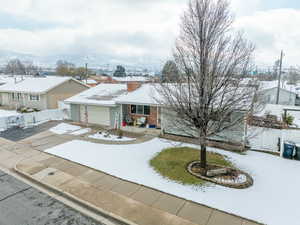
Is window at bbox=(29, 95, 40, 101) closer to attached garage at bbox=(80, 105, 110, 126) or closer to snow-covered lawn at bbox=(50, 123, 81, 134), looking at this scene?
snow-covered lawn at bbox=(50, 123, 81, 134)

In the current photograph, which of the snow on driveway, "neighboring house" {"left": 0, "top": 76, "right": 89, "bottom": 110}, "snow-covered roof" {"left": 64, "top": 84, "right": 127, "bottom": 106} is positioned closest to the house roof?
"neighboring house" {"left": 0, "top": 76, "right": 89, "bottom": 110}

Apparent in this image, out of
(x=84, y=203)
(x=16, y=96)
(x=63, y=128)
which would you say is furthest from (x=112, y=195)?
(x=16, y=96)

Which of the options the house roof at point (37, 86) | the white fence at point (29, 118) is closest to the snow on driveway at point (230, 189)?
the white fence at point (29, 118)

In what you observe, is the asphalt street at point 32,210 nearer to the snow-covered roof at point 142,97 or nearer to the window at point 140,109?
the snow-covered roof at point 142,97

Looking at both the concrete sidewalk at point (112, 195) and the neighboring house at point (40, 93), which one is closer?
the concrete sidewalk at point (112, 195)

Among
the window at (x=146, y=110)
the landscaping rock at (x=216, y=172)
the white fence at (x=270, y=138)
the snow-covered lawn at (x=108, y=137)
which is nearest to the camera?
the landscaping rock at (x=216, y=172)

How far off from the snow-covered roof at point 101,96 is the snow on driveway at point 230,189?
198 inches

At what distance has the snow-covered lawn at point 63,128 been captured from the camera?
15.2 meters

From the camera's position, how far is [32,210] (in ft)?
20.3

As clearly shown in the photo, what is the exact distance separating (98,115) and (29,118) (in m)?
6.56

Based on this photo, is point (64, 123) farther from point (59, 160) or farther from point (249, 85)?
point (249, 85)

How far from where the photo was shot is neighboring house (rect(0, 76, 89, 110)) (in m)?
23.2

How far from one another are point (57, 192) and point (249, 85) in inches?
348

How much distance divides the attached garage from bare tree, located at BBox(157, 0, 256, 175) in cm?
990
